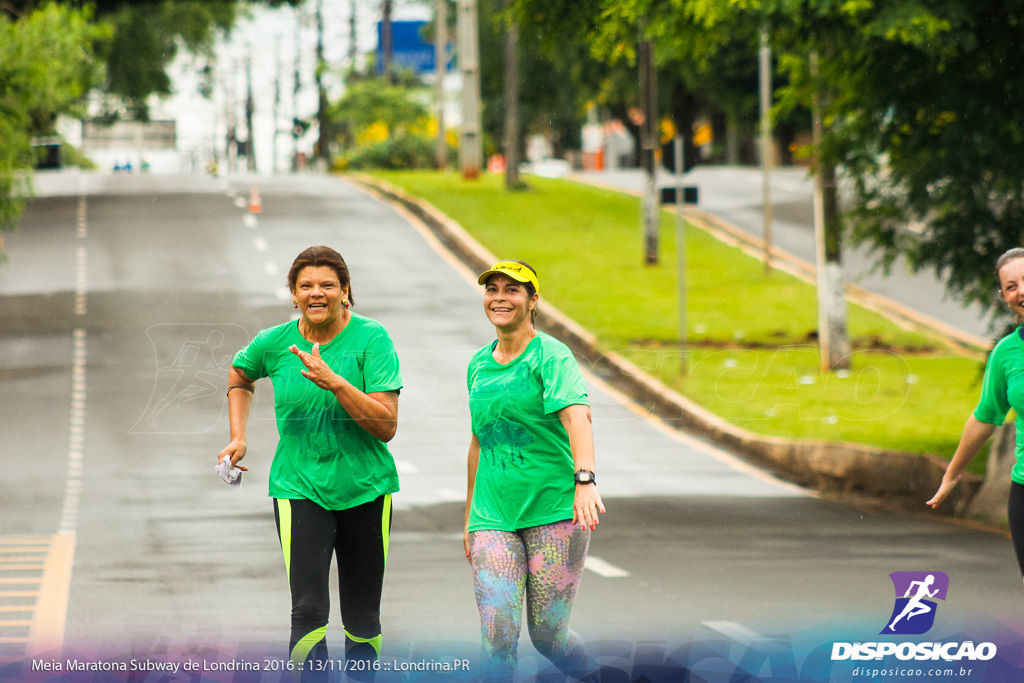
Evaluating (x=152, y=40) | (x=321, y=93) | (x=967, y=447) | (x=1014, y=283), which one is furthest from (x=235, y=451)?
(x=321, y=93)

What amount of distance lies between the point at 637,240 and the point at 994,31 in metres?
17.0

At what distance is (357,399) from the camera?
17.6 feet

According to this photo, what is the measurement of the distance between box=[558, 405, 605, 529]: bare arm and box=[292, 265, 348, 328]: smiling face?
93cm

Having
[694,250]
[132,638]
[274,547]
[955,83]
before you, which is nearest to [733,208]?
[694,250]

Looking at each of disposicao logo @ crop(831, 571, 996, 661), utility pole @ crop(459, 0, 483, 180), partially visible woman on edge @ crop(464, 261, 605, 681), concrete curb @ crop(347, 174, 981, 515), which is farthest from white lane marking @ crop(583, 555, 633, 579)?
utility pole @ crop(459, 0, 483, 180)

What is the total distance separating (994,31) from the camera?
11.0 metres

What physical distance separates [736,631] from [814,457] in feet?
18.1

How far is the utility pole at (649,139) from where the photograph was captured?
77.4ft

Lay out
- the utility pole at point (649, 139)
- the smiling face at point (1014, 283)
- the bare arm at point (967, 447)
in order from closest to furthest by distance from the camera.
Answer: the smiling face at point (1014, 283)
the bare arm at point (967, 447)
the utility pole at point (649, 139)

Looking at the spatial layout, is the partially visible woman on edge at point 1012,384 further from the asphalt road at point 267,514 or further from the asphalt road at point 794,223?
the asphalt road at point 794,223

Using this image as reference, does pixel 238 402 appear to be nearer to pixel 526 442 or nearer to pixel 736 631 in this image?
pixel 526 442

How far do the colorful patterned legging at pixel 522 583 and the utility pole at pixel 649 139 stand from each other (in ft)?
59.4

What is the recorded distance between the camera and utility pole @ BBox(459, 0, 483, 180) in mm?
32594

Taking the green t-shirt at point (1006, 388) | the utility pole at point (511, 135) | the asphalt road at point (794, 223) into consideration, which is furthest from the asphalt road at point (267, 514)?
the utility pole at point (511, 135)
